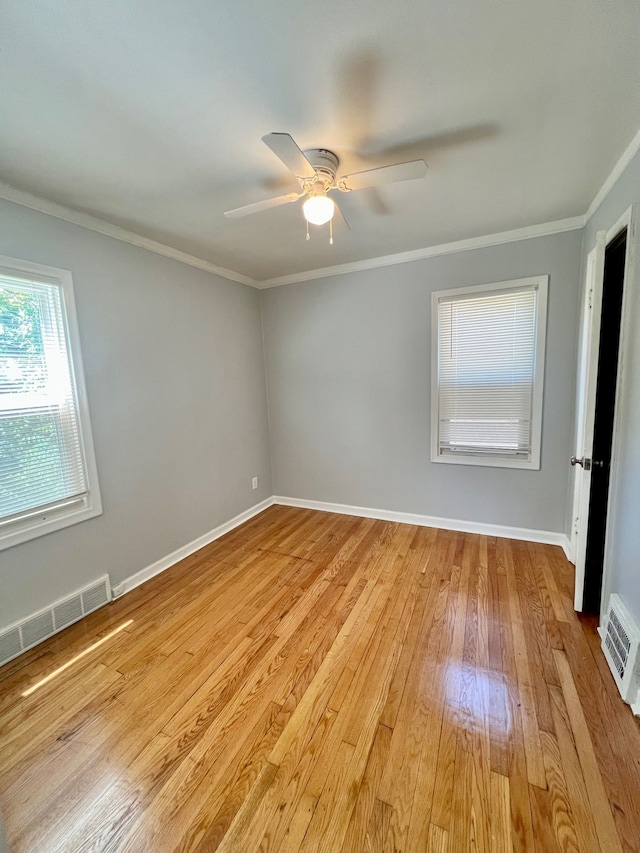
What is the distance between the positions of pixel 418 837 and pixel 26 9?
276 cm

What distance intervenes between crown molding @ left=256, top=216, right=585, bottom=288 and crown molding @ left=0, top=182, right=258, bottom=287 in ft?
2.45

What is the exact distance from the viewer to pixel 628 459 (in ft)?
5.27

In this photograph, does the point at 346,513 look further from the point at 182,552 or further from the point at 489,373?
the point at 489,373

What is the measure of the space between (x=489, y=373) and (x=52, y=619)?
3.56 metres

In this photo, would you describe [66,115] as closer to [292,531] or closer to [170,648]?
[170,648]

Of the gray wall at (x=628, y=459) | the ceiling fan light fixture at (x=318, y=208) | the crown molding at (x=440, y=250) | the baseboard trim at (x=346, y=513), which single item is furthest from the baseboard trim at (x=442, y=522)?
the ceiling fan light fixture at (x=318, y=208)

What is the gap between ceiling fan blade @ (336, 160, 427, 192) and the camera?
1420 millimetres

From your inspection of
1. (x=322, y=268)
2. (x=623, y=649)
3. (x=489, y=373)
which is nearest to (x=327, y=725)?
(x=623, y=649)

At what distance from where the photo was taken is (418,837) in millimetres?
1058

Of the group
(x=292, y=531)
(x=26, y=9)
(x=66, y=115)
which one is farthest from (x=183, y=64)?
(x=292, y=531)

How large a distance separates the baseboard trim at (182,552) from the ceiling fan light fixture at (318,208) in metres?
2.66

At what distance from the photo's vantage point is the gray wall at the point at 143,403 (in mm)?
2006

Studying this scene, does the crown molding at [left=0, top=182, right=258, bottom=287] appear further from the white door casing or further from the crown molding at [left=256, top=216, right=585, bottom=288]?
the white door casing

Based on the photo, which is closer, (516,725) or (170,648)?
(516,725)
